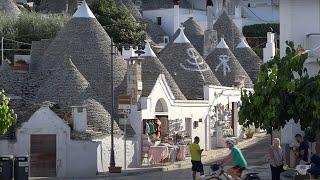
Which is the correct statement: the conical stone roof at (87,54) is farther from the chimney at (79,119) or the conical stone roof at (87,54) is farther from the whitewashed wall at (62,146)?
the whitewashed wall at (62,146)

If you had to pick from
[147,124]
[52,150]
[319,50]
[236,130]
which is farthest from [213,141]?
[319,50]

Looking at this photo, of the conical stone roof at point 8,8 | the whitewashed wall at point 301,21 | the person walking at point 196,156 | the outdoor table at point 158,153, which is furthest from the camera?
the conical stone roof at point 8,8

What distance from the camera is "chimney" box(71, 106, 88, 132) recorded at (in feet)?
112

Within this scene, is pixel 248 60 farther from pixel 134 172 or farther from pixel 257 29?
pixel 134 172

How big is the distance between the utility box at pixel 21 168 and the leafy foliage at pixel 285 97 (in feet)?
26.2

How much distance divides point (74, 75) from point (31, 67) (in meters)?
9.17

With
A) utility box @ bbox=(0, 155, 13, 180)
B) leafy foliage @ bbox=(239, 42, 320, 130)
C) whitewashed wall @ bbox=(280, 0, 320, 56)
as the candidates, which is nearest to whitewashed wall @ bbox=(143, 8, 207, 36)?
whitewashed wall @ bbox=(280, 0, 320, 56)

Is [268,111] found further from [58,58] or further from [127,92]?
[58,58]

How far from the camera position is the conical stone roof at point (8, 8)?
7600 centimetres

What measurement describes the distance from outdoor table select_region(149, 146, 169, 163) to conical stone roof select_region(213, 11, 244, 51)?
108 feet

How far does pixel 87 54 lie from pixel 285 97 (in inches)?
796

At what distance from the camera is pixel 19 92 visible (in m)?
40.8

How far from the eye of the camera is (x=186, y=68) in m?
51.5

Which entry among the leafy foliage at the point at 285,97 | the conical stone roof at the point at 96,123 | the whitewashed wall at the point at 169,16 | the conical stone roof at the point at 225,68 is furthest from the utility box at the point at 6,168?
the whitewashed wall at the point at 169,16
